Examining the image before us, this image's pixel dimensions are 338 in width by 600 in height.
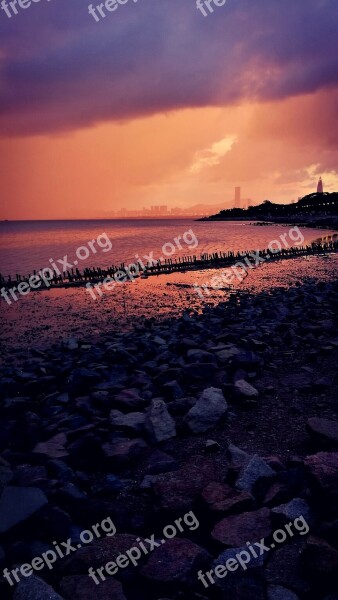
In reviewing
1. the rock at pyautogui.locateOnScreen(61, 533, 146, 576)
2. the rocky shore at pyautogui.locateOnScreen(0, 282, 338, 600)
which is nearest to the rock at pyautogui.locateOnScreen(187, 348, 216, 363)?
the rocky shore at pyautogui.locateOnScreen(0, 282, 338, 600)

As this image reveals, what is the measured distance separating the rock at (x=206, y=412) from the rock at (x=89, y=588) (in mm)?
2377

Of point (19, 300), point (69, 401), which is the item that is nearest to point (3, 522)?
point (69, 401)

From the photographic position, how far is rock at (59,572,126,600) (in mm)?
2709

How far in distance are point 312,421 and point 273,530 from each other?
5.72 feet

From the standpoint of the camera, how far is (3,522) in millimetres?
3289

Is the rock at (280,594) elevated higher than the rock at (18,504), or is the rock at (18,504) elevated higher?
the rock at (18,504)

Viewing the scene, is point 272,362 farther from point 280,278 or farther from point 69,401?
point 280,278

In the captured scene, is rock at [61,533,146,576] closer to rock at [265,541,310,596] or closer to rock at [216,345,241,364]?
rock at [265,541,310,596]

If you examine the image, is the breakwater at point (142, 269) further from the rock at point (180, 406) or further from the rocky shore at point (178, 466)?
the rock at point (180, 406)

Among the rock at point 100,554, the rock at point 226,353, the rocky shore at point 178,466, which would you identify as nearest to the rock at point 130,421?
the rocky shore at point 178,466

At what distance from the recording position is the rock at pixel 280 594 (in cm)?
258

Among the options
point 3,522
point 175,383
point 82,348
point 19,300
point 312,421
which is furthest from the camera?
point 19,300

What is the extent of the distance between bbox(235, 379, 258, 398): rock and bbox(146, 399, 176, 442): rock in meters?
1.23

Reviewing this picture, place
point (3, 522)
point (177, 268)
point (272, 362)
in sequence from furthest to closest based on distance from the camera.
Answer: point (177, 268), point (272, 362), point (3, 522)
